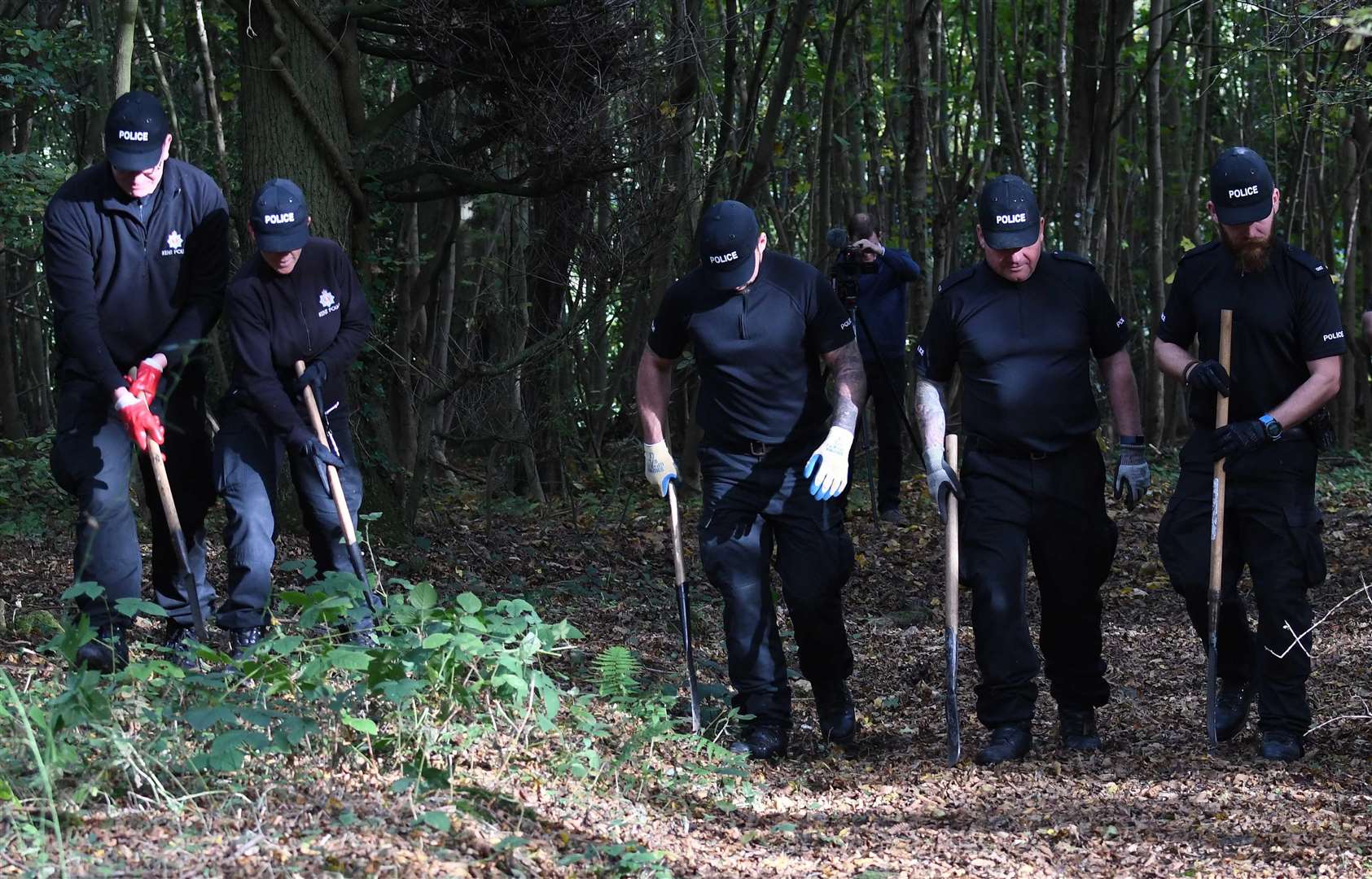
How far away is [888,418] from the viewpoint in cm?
1009

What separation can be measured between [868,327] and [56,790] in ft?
22.7

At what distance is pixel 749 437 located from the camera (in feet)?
17.9

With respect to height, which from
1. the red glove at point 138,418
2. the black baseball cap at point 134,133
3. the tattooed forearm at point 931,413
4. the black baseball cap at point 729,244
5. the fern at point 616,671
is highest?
the black baseball cap at point 134,133

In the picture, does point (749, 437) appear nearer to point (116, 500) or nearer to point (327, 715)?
point (327, 715)

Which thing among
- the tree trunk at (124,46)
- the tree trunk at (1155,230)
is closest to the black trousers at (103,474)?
the tree trunk at (124,46)

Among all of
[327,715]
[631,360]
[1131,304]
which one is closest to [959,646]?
[327,715]

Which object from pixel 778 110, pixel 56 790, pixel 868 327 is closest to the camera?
pixel 56 790

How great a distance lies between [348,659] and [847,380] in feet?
7.42

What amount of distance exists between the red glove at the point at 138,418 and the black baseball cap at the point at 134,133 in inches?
35.0

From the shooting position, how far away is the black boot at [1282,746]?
16.7 ft

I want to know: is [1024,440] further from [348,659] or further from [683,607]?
[348,659]

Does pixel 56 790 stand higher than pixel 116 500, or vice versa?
pixel 116 500

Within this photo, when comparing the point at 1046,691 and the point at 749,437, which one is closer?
the point at 749,437

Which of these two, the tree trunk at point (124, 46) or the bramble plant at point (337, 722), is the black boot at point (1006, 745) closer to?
the bramble plant at point (337, 722)
